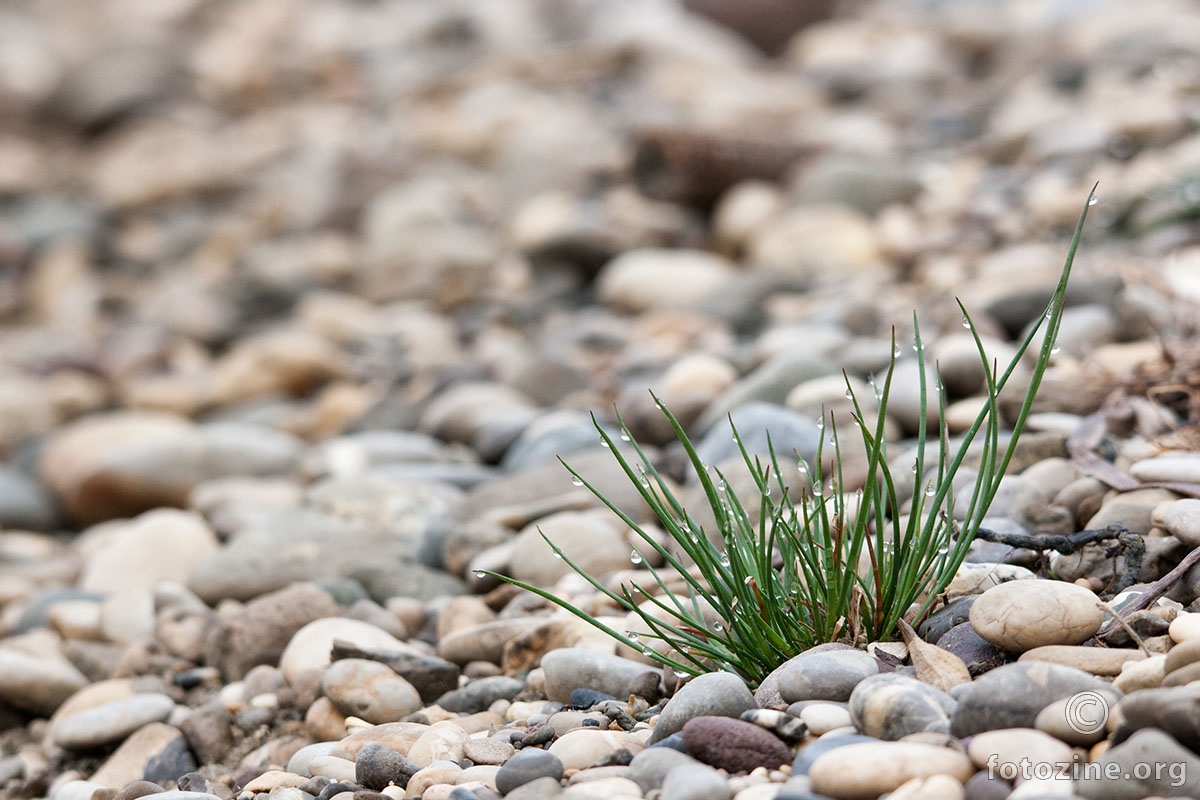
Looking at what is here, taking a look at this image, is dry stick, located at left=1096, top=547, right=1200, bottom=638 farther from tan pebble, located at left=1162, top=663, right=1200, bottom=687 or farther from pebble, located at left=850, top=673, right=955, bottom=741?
pebble, located at left=850, top=673, right=955, bottom=741

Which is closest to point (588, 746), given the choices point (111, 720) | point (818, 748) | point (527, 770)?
point (527, 770)

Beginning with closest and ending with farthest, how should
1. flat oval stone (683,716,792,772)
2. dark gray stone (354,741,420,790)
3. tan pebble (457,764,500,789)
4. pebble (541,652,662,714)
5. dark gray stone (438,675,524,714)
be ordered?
flat oval stone (683,716,792,772) < tan pebble (457,764,500,789) < dark gray stone (354,741,420,790) < pebble (541,652,662,714) < dark gray stone (438,675,524,714)

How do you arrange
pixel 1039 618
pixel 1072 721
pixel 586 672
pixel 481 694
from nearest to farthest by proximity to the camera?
1. pixel 1072 721
2. pixel 1039 618
3. pixel 586 672
4. pixel 481 694

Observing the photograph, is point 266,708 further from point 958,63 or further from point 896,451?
point 958,63

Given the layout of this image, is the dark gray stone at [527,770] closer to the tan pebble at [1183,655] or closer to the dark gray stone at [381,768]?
the dark gray stone at [381,768]

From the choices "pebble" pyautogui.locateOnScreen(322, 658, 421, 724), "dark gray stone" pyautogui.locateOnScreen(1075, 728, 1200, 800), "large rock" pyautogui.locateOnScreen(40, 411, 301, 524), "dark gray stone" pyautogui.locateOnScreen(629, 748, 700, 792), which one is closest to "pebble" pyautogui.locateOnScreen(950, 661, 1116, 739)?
"dark gray stone" pyautogui.locateOnScreen(1075, 728, 1200, 800)

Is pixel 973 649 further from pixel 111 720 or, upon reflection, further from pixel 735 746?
pixel 111 720

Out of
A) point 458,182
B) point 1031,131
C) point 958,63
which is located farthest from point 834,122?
point 458,182
